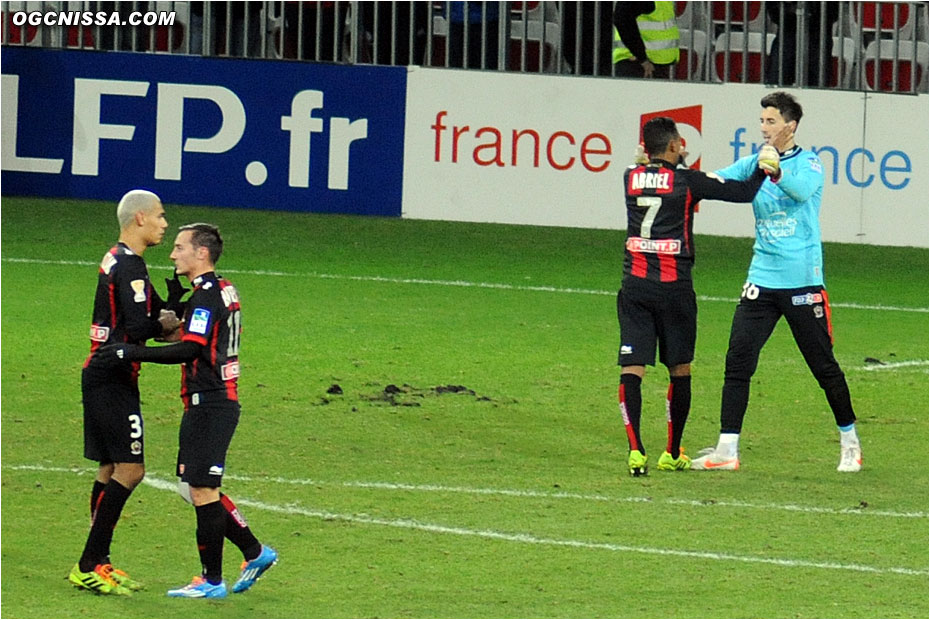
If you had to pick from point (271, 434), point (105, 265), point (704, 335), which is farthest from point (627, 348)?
point (704, 335)

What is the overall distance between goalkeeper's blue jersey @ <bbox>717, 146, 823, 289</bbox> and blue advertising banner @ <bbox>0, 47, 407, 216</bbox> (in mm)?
10365

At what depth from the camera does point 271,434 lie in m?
10.9

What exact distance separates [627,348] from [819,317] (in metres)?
1.03

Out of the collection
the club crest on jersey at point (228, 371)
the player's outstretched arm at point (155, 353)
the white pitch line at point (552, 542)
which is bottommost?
the white pitch line at point (552, 542)

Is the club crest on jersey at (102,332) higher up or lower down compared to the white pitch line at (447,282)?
lower down

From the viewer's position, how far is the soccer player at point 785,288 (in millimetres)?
9930

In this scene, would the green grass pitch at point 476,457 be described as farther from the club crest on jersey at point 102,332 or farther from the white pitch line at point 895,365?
the club crest on jersey at point 102,332

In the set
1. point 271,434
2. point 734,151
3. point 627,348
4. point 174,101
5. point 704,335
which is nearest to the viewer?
point 627,348

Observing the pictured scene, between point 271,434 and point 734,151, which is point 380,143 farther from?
point 271,434

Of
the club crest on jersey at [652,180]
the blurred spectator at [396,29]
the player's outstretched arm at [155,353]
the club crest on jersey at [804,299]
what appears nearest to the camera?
the player's outstretched arm at [155,353]

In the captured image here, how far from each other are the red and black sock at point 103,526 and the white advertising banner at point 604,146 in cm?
1220

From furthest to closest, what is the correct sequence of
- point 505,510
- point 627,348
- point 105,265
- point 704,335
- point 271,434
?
point 704,335
point 271,434
point 627,348
point 505,510
point 105,265

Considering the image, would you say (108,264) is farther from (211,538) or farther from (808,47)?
(808,47)

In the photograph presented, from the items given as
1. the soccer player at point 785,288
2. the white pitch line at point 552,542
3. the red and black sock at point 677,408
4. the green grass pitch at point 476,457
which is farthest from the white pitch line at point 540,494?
the soccer player at point 785,288
